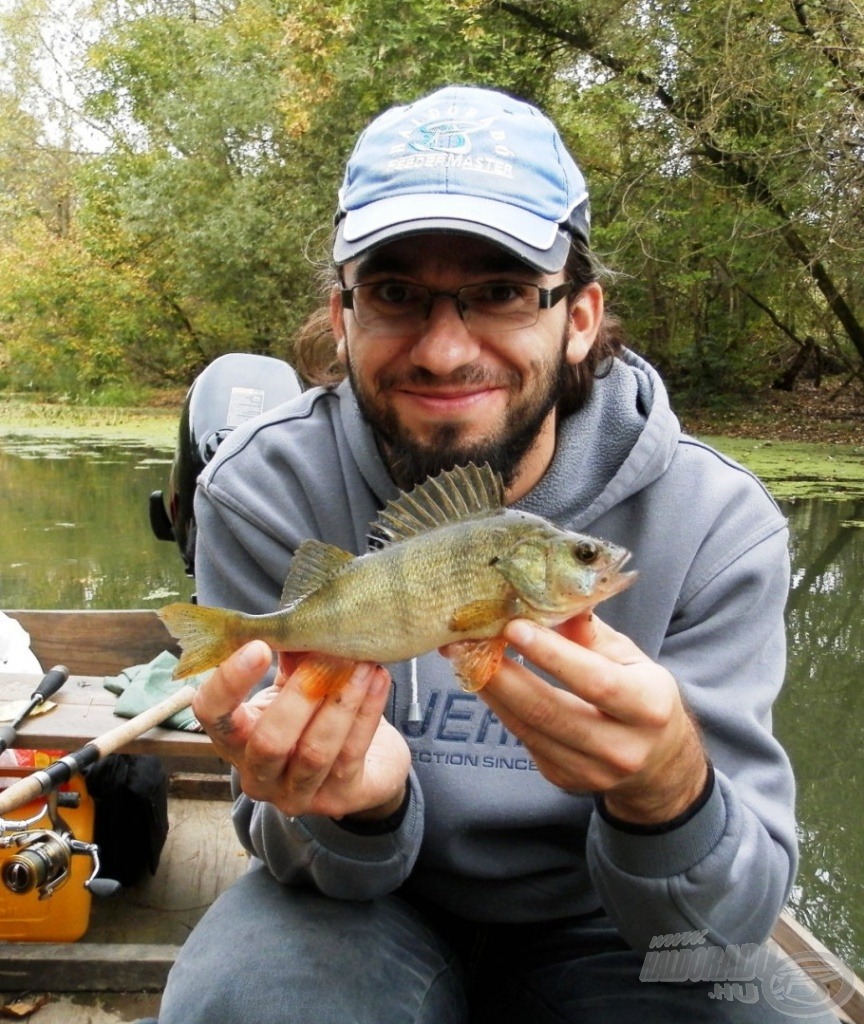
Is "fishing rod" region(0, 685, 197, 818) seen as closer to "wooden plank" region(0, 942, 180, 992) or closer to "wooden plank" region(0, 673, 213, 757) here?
"wooden plank" region(0, 673, 213, 757)

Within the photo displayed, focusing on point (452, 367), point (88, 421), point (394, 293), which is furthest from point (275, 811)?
point (88, 421)

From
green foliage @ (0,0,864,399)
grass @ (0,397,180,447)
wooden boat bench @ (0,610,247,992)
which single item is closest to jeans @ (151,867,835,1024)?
wooden boat bench @ (0,610,247,992)

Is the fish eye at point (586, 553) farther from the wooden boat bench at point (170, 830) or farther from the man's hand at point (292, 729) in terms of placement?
the wooden boat bench at point (170, 830)

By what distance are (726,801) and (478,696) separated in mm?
460

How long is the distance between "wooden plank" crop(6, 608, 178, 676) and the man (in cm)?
191

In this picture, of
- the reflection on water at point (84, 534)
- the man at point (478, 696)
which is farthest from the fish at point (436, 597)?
the reflection on water at point (84, 534)

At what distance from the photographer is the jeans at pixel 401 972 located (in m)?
1.83

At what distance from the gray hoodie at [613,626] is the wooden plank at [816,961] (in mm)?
750

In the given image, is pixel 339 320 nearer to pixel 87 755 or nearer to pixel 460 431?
pixel 460 431

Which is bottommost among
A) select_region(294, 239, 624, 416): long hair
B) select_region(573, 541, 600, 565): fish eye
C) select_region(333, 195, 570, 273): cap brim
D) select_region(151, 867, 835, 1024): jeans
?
select_region(151, 867, 835, 1024): jeans

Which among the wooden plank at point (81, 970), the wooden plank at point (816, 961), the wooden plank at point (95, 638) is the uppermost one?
the wooden plank at point (816, 961)

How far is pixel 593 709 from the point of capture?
147 cm

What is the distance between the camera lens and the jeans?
1833 millimetres

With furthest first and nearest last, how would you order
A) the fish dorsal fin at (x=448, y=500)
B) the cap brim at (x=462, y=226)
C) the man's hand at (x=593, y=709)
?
1. the cap brim at (x=462, y=226)
2. the fish dorsal fin at (x=448, y=500)
3. the man's hand at (x=593, y=709)
